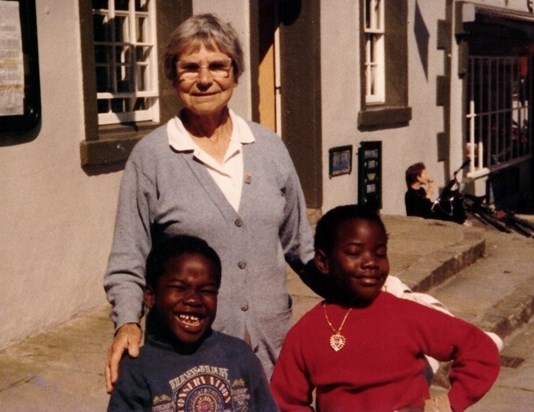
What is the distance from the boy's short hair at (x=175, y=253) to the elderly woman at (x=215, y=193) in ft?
0.29

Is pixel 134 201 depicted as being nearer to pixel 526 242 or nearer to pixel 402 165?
pixel 526 242

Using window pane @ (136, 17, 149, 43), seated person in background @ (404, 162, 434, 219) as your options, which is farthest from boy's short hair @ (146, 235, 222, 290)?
seated person in background @ (404, 162, 434, 219)

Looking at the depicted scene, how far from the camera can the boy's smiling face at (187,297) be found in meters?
2.79

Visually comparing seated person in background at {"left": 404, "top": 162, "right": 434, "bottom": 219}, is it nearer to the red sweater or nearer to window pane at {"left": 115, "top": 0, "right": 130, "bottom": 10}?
window pane at {"left": 115, "top": 0, "right": 130, "bottom": 10}

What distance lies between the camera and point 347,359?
3029 millimetres

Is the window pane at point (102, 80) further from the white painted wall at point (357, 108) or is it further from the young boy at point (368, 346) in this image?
the young boy at point (368, 346)

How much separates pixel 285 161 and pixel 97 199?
3.70 meters

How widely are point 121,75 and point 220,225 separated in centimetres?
457

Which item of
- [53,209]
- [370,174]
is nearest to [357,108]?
[370,174]

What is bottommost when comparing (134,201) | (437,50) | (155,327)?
(155,327)

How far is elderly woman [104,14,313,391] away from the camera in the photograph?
3076mm

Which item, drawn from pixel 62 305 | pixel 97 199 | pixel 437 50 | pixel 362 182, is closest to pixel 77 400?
pixel 62 305

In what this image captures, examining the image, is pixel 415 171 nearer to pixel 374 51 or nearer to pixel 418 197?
pixel 418 197

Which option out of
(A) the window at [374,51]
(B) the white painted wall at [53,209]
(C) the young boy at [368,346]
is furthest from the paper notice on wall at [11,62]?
(A) the window at [374,51]
